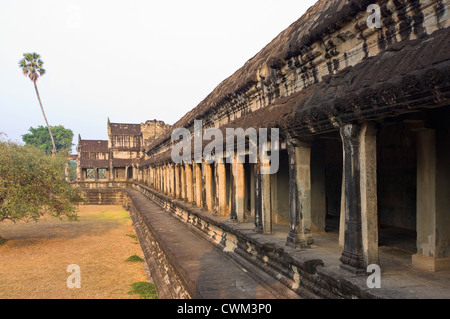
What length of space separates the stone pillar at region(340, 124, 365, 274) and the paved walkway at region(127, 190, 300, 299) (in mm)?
1128

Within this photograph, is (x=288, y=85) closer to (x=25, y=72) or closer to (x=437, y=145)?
(x=437, y=145)

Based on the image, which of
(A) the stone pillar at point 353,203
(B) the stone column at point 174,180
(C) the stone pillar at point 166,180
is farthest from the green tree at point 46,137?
(A) the stone pillar at point 353,203

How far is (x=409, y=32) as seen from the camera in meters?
4.34

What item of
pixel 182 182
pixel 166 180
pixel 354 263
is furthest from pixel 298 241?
pixel 166 180

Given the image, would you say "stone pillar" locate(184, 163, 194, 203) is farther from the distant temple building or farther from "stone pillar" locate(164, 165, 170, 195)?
the distant temple building

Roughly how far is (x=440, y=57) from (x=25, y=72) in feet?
176

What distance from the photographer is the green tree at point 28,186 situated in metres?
13.5

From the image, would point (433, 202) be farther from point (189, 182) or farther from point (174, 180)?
point (174, 180)

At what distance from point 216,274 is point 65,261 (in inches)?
320

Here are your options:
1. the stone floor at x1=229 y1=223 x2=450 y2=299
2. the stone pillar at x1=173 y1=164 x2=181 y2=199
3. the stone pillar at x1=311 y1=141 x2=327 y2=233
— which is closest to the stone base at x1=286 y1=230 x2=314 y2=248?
the stone floor at x1=229 y1=223 x2=450 y2=299

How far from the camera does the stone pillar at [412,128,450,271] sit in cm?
463

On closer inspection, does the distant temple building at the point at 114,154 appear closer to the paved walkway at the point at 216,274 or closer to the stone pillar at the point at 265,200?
the paved walkway at the point at 216,274

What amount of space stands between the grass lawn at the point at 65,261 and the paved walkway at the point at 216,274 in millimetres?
1834

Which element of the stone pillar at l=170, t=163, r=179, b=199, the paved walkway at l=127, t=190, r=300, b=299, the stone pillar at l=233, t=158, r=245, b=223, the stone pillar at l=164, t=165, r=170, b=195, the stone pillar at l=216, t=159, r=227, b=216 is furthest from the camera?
the stone pillar at l=164, t=165, r=170, b=195
